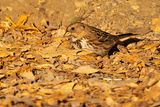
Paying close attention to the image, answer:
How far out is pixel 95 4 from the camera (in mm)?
8477

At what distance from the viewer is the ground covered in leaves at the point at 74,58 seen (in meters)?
5.72

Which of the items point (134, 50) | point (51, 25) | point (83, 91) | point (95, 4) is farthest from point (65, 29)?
point (83, 91)

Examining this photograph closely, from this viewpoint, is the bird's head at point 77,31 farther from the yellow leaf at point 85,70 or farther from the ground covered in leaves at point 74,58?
the yellow leaf at point 85,70

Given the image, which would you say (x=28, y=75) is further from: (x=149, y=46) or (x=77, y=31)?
(x=149, y=46)

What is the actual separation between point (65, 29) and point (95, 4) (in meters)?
0.81

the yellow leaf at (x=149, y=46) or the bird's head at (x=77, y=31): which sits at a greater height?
the bird's head at (x=77, y=31)

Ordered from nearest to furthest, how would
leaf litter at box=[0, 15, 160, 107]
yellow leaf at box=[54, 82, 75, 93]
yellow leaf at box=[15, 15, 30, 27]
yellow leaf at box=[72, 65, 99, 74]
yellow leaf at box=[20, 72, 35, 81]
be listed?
1. leaf litter at box=[0, 15, 160, 107]
2. yellow leaf at box=[54, 82, 75, 93]
3. yellow leaf at box=[20, 72, 35, 81]
4. yellow leaf at box=[72, 65, 99, 74]
5. yellow leaf at box=[15, 15, 30, 27]

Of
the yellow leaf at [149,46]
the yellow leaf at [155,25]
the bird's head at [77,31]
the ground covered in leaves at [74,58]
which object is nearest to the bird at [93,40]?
the bird's head at [77,31]

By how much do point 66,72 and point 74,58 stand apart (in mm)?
599

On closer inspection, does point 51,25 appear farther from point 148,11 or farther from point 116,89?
point 116,89

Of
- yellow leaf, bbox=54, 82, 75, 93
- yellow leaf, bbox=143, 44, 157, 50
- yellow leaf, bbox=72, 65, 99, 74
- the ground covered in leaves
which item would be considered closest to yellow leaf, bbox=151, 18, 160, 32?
the ground covered in leaves

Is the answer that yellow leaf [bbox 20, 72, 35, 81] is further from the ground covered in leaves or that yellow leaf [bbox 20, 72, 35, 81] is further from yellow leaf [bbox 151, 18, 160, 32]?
yellow leaf [bbox 151, 18, 160, 32]

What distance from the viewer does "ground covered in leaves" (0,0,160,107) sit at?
5719mm

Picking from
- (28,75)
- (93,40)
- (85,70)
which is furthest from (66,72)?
(93,40)
